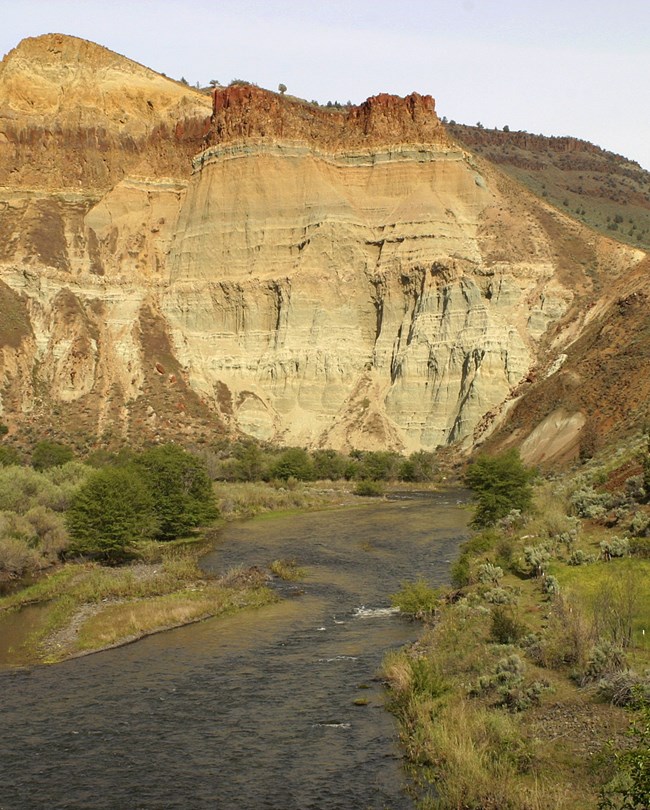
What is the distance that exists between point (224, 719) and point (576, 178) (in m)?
175

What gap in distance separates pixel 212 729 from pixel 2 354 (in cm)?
6463

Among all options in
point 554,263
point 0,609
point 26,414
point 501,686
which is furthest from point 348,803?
point 554,263

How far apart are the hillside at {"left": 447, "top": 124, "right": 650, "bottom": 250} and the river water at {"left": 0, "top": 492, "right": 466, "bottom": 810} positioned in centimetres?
11069

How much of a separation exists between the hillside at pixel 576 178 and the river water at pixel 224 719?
111 m

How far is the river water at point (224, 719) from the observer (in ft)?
44.9

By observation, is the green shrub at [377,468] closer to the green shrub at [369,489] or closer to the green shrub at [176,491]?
the green shrub at [369,489]

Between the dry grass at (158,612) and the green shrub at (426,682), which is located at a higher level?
the green shrub at (426,682)

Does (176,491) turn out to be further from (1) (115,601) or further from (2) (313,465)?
(2) (313,465)

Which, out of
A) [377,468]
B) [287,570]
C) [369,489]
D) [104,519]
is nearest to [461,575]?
[287,570]

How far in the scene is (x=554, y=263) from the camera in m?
83.1

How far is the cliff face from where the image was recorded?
77.6m

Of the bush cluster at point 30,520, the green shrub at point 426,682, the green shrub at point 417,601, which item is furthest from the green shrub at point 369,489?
the green shrub at point 426,682

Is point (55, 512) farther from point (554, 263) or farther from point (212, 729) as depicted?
point (554, 263)

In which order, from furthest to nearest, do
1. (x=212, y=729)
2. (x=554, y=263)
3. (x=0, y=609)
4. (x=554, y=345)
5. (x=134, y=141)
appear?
(x=134, y=141) → (x=554, y=263) → (x=554, y=345) → (x=0, y=609) → (x=212, y=729)
